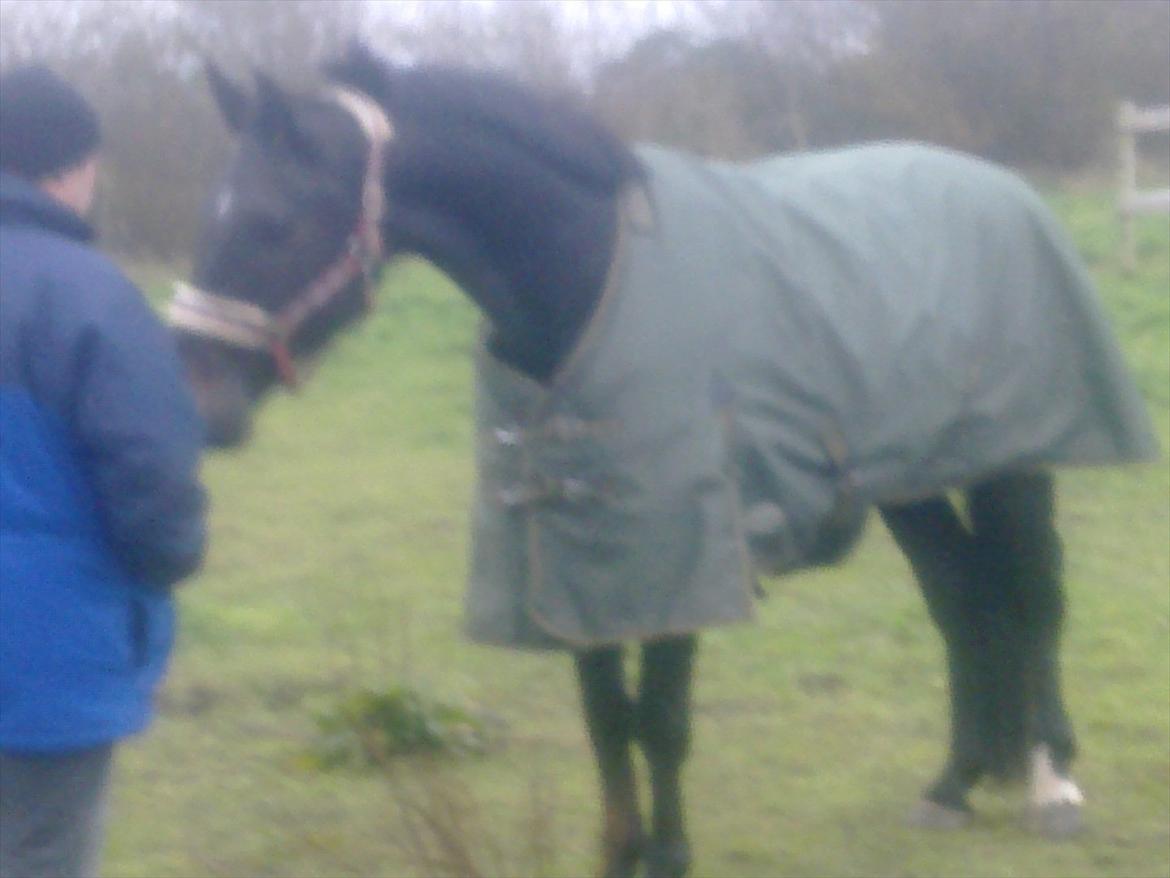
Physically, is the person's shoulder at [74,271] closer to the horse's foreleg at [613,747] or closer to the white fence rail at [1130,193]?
the horse's foreleg at [613,747]

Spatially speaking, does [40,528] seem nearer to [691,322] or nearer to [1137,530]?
[691,322]

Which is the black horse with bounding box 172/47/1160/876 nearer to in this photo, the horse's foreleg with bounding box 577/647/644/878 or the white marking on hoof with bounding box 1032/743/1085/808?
the horse's foreleg with bounding box 577/647/644/878

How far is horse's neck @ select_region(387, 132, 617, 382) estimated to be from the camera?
3373mm

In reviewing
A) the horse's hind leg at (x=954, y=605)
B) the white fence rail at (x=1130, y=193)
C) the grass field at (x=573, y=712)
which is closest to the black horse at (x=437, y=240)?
the grass field at (x=573, y=712)

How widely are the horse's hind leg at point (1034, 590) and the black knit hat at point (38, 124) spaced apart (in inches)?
91.1

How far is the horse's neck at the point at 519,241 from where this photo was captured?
3.37 m

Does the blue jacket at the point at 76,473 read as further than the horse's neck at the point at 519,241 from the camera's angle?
No

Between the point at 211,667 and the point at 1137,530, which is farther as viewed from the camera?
the point at 1137,530

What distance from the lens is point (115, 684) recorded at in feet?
8.99

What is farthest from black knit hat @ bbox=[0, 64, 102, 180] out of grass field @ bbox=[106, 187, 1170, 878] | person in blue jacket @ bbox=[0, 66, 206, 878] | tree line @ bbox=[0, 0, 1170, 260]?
tree line @ bbox=[0, 0, 1170, 260]

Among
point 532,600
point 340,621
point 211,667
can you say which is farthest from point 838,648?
point 532,600

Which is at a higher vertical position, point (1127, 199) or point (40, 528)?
point (40, 528)

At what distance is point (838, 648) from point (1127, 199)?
24.1 ft

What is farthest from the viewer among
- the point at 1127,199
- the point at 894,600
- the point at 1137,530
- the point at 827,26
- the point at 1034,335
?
the point at 827,26
